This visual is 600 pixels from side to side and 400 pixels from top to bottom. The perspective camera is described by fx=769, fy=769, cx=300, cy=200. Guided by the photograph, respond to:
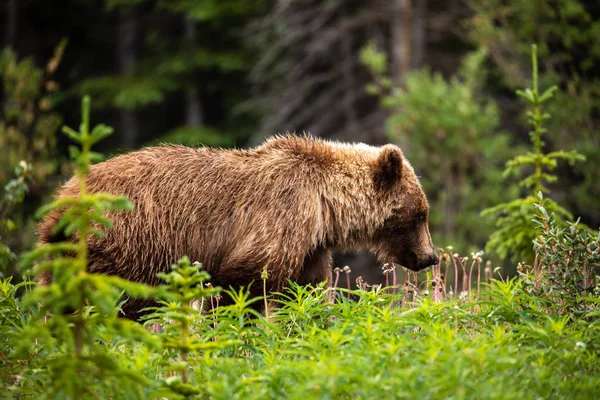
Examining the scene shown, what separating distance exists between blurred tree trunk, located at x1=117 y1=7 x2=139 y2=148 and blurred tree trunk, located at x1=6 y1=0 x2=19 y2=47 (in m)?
3.78

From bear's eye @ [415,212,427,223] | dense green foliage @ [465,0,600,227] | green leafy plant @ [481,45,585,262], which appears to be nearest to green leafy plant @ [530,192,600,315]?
green leafy plant @ [481,45,585,262]

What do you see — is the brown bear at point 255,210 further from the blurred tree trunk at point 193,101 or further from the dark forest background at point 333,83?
the blurred tree trunk at point 193,101

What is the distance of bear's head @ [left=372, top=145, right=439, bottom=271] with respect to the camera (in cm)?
655

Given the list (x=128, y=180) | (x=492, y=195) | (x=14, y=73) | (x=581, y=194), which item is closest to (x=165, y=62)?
(x=14, y=73)

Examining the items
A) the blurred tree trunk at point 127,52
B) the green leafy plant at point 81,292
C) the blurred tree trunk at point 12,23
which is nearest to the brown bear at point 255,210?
the green leafy plant at point 81,292

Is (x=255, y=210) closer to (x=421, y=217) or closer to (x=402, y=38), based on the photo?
(x=421, y=217)

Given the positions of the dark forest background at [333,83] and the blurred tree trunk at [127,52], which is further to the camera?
the blurred tree trunk at [127,52]

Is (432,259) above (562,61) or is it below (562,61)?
below

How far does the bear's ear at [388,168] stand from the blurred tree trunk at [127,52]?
1824 cm

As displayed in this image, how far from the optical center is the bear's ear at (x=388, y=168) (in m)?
6.44

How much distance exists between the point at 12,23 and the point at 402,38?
10.7 m

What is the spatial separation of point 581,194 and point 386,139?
272 inches

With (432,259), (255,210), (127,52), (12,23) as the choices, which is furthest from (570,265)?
(127,52)

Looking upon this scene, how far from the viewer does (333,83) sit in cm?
2153
